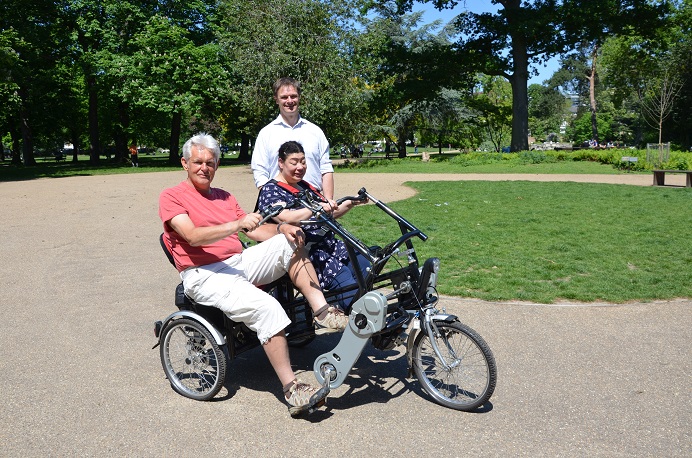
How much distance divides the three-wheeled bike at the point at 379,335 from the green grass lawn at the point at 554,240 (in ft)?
8.30

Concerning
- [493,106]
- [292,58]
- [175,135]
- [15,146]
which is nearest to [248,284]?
[292,58]

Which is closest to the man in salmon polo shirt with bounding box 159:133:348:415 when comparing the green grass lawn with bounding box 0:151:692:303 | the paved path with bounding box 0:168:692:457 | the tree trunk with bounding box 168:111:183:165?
the paved path with bounding box 0:168:692:457

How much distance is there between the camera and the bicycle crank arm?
3596mm

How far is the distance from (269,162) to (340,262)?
125 cm

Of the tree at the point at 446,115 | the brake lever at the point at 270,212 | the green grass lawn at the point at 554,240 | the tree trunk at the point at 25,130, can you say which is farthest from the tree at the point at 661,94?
the brake lever at the point at 270,212

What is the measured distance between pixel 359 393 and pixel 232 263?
3.90 ft

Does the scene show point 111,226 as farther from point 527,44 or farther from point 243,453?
point 527,44

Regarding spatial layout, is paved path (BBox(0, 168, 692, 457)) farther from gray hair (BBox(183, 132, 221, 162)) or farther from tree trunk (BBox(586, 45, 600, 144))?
tree trunk (BBox(586, 45, 600, 144))

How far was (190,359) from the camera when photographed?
4.14 metres

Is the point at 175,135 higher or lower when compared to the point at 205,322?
higher

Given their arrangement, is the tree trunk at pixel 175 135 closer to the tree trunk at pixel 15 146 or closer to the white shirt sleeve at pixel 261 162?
the tree trunk at pixel 15 146

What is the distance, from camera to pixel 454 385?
3.83 metres

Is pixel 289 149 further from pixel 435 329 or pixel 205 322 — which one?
pixel 435 329

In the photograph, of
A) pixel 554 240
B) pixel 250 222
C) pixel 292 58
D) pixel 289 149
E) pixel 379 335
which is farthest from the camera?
pixel 292 58
